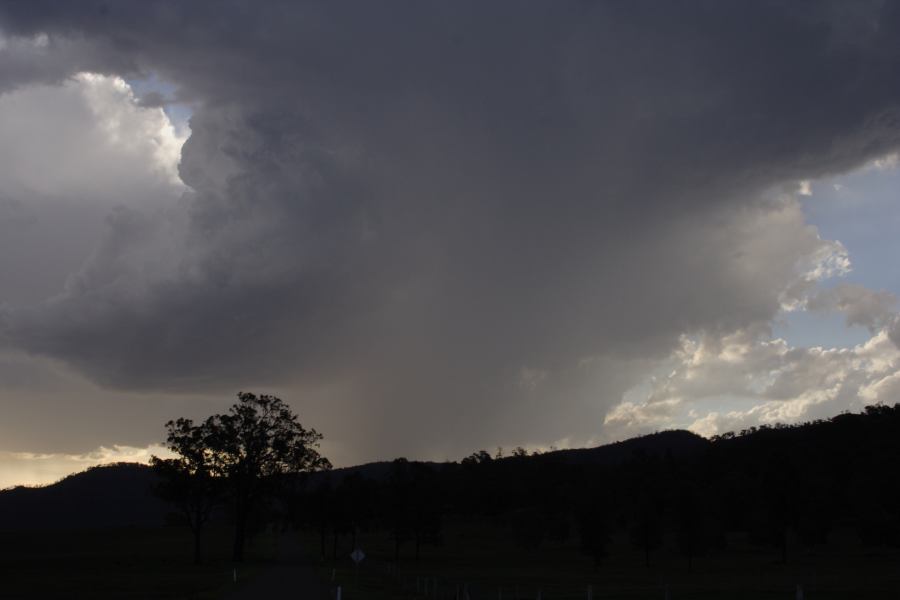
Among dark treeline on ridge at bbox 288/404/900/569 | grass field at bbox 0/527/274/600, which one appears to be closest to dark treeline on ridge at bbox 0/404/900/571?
dark treeline on ridge at bbox 288/404/900/569

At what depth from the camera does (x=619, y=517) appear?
543 ft

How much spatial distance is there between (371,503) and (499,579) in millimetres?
65939

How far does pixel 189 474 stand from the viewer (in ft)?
351

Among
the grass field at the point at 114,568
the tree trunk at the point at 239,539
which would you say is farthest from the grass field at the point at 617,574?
the grass field at the point at 114,568

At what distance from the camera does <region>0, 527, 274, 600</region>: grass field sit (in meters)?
59.3

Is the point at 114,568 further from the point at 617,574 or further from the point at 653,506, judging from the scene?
the point at 653,506

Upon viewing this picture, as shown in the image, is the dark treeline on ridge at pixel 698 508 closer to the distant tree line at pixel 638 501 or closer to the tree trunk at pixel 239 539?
the distant tree line at pixel 638 501

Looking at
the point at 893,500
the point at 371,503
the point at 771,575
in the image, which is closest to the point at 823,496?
the point at 893,500

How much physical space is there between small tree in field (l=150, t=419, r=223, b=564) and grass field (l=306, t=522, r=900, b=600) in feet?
58.0

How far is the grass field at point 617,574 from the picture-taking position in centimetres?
6022

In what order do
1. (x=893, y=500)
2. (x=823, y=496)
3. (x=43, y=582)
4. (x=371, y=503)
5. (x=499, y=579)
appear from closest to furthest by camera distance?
(x=43, y=582) < (x=499, y=579) < (x=893, y=500) < (x=823, y=496) < (x=371, y=503)

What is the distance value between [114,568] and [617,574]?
53262 mm

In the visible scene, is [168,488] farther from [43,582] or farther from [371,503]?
[371,503]

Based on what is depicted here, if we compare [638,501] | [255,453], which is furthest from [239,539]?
[638,501]
